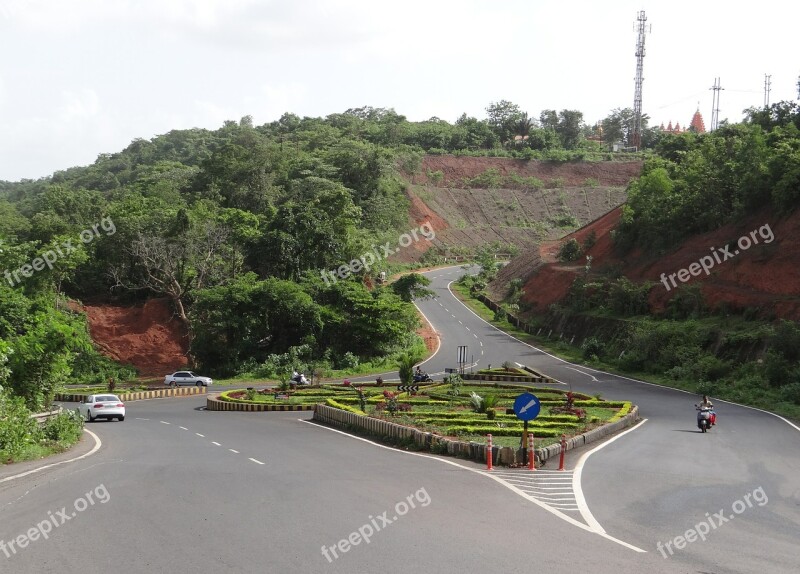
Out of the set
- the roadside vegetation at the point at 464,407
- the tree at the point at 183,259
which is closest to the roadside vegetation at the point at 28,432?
the roadside vegetation at the point at 464,407

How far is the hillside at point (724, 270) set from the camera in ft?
168

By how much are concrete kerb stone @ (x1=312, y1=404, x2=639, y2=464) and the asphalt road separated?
0.78m

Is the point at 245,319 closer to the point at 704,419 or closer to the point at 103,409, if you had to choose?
the point at 103,409

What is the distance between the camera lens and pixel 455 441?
73.6 ft

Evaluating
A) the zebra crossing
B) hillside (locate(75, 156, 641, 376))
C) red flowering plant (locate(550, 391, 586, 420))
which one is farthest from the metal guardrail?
hillside (locate(75, 156, 641, 376))

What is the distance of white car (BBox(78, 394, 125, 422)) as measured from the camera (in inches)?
1409

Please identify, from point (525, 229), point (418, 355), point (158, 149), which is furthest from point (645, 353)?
point (158, 149)

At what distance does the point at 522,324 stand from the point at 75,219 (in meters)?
44.8

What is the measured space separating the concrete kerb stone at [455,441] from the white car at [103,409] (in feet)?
30.0

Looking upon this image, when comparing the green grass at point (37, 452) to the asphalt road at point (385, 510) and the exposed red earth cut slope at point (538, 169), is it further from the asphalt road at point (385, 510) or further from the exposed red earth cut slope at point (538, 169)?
the exposed red earth cut slope at point (538, 169)

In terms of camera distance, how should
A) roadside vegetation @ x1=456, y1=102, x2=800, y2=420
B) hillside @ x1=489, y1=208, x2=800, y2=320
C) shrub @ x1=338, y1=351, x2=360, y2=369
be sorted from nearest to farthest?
roadside vegetation @ x1=456, y1=102, x2=800, y2=420
hillside @ x1=489, y1=208, x2=800, y2=320
shrub @ x1=338, y1=351, x2=360, y2=369

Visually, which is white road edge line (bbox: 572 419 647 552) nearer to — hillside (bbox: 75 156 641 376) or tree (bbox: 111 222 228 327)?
tree (bbox: 111 222 228 327)

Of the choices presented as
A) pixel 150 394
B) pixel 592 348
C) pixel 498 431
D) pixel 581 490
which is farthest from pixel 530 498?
pixel 592 348

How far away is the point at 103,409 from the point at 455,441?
19.4m
